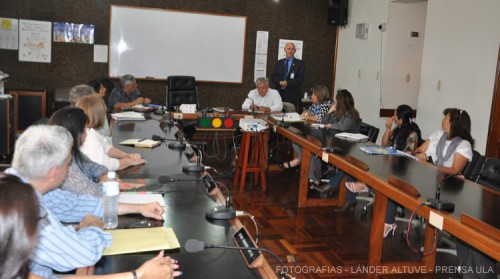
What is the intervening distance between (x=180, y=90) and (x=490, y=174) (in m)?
4.72

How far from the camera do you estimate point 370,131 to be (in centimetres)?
527

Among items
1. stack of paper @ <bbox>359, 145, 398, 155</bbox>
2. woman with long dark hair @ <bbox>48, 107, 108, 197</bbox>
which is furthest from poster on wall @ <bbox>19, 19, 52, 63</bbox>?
woman with long dark hair @ <bbox>48, 107, 108, 197</bbox>

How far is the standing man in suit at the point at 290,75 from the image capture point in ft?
25.1

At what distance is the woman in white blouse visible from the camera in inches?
117

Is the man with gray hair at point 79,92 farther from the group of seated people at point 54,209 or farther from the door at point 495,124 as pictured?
the door at point 495,124

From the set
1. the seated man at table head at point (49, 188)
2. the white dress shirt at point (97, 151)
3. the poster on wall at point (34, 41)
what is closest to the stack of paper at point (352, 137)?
the white dress shirt at point (97, 151)

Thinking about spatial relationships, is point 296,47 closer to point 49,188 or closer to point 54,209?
point 54,209

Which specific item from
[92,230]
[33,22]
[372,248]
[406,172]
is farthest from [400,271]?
[33,22]

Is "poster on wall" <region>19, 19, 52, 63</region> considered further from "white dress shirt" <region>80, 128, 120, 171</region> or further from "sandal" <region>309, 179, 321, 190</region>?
"white dress shirt" <region>80, 128, 120, 171</region>

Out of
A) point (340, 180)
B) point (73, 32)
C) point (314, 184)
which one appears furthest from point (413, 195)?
point (73, 32)

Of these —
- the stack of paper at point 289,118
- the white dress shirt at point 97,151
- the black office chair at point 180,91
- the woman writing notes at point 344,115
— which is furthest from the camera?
the black office chair at point 180,91

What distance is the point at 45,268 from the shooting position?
1567 millimetres

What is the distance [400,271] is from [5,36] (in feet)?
20.8

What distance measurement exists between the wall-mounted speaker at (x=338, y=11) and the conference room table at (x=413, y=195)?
12.8 feet
